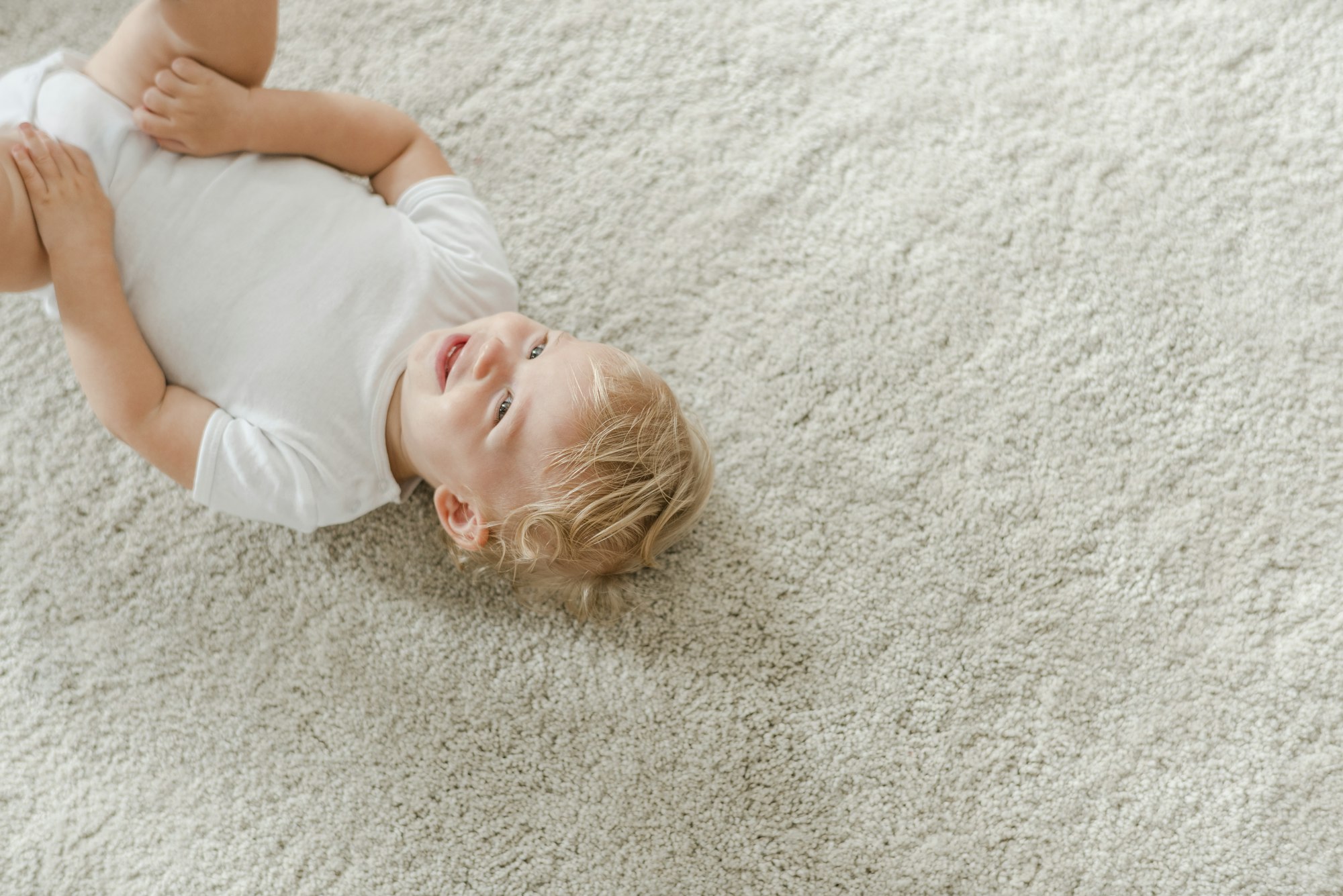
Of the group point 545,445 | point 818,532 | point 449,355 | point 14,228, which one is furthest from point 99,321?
point 818,532

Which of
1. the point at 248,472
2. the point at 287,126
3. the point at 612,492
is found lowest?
the point at 248,472

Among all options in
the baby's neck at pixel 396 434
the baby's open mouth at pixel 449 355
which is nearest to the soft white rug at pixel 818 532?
the baby's neck at pixel 396 434

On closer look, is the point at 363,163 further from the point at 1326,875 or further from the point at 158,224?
the point at 1326,875

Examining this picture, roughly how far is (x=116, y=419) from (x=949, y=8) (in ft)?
3.38

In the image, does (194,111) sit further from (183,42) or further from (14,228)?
(14,228)

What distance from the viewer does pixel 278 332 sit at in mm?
818

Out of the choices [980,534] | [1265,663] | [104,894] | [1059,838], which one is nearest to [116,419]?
[104,894]

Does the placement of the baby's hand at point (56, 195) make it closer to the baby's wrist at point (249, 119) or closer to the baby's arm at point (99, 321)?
the baby's arm at point (99, 321)

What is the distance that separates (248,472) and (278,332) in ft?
0.44

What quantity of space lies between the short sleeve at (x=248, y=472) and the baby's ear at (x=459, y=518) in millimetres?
121

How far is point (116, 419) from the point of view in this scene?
0.82m

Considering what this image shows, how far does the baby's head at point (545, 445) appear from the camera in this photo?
2.47 ft

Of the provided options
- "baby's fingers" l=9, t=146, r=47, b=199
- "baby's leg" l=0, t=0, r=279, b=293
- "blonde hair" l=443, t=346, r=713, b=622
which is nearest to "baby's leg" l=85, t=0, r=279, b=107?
"baby's leg" l=0, t=0, r=279, b=293

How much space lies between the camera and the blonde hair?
75cm
